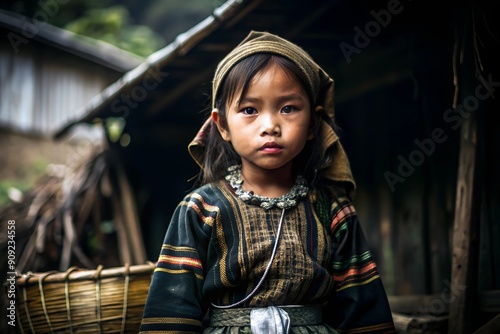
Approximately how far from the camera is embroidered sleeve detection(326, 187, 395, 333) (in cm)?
221

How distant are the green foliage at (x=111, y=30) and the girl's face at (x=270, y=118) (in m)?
17.4

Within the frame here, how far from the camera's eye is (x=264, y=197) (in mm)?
2289

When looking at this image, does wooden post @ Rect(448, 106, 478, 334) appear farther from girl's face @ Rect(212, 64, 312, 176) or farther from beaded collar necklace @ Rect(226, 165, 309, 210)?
girl's face @ Rect(212, 64, 312, 176)

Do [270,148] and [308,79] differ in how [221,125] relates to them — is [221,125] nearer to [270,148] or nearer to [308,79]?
[270,148]

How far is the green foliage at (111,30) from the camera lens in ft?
62.3

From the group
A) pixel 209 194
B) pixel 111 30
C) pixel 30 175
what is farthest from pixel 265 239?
pixel 111 30

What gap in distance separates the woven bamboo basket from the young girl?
489 millimetres

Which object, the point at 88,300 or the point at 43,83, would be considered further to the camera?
the point at 43,83

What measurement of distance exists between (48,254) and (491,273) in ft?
12.8

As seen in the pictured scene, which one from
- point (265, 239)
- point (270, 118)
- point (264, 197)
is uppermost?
point (270, 118)

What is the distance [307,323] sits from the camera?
7.14ft

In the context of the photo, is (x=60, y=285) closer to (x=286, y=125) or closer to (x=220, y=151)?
(x=220, y=151)

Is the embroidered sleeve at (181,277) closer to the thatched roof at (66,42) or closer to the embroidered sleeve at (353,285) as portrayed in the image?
the embroidered sleeve at (353,285)

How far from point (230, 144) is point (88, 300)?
3.49 feet
